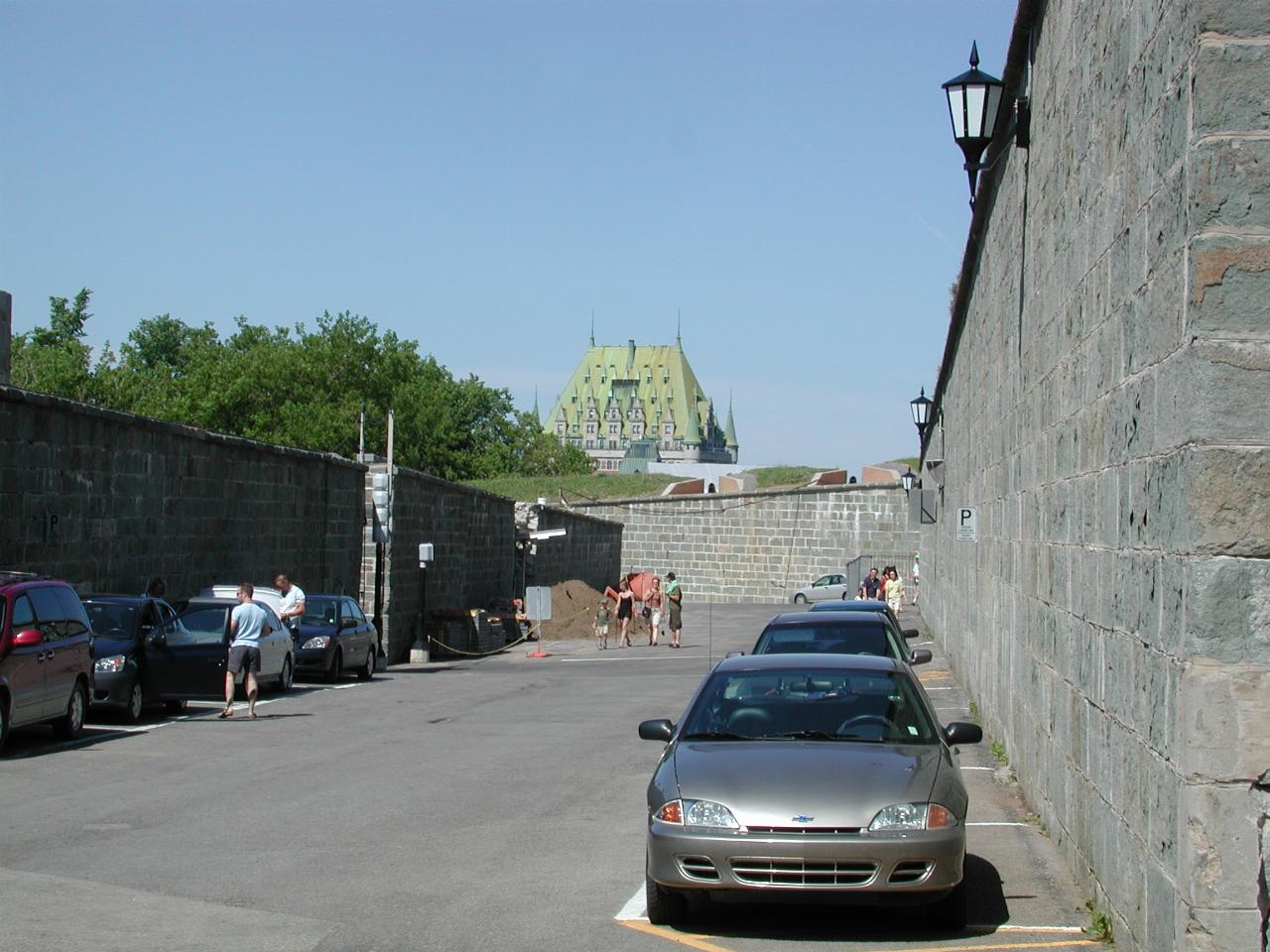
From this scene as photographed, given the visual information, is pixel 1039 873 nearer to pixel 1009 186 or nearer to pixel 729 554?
pixel 1009 186

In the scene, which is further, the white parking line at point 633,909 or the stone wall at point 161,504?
the stone wall at point 161,504

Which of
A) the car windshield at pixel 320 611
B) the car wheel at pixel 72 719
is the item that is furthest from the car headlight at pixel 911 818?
Result: the car windshield at pixel 320 611

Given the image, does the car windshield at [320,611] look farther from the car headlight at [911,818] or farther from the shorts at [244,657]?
the car headlight at [911,818]

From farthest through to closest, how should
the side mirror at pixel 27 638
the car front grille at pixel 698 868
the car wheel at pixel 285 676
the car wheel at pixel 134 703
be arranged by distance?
the car wheel at pixel 285 676 → the car wheel at pixel 134 703 → the side mirror at pixel 27 638 → the car front grille at pixel 698 868

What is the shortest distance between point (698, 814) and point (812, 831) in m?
0.57

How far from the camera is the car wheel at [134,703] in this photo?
1869cm

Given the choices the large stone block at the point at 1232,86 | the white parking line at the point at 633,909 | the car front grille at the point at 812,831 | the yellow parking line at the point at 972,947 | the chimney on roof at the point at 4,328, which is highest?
the chimney on roof at the point at 4,328

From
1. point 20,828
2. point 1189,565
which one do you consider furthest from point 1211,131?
point 20,828

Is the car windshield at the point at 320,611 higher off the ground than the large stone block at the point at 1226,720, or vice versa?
the large stone block at the point at 1226,720

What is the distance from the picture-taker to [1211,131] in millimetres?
5730

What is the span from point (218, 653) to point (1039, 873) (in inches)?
517

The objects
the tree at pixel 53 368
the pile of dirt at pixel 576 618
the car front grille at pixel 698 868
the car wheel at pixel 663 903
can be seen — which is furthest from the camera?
the tree at pixel 53 368

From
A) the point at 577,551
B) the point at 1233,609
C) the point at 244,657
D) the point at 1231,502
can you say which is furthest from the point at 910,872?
the point at 577,551

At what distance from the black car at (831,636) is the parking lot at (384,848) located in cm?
155
